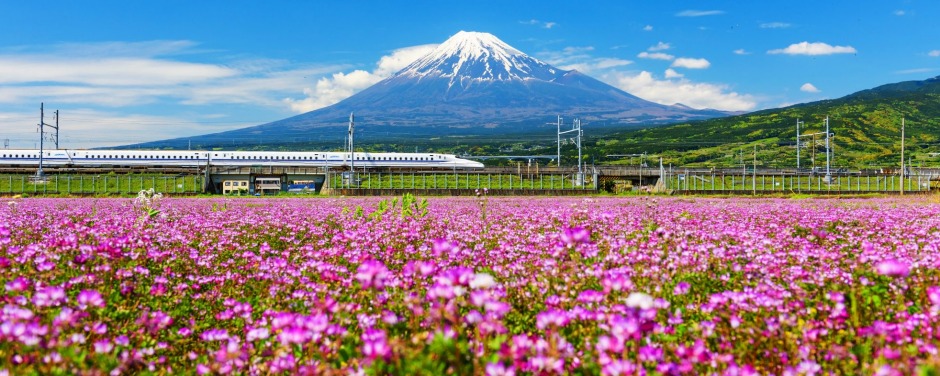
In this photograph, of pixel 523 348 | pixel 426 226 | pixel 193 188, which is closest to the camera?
pixel 523 348

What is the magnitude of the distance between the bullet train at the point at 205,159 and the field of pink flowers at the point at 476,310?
8014cm

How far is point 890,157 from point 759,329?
170 metres

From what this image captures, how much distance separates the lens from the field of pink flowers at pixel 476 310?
9.72 feet

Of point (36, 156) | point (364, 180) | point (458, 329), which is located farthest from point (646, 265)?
point (36, 156)

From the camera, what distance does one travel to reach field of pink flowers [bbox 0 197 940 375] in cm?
296

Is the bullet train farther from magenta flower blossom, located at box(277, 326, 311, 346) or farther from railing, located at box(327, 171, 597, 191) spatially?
magenta flower blossom, located at box(277, 326, 311, 346)

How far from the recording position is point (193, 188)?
58.4 m

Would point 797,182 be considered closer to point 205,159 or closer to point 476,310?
point 205,159

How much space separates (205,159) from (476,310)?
95.0 metres

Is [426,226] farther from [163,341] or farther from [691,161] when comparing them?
[691,161]

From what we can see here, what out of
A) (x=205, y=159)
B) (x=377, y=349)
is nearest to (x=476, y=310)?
(x=377, y=349)

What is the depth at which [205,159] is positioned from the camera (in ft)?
298

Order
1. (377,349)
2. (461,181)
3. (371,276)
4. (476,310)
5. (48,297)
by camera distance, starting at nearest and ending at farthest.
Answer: (377,349) < (371,276) < (48,297) < (476,310) < (461,181)

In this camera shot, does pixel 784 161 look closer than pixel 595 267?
No
